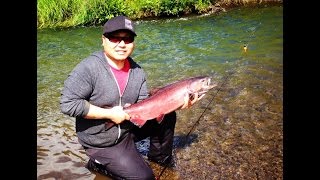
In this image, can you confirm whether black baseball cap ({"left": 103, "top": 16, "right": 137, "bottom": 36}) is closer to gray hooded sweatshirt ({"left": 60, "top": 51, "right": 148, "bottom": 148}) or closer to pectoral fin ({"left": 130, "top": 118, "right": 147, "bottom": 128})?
gray hooded sweatshirt ({"left": 60, "top": 51, "right": 148, "bottom": 148})

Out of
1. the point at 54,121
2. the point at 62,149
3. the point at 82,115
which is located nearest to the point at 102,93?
the point at 82,115

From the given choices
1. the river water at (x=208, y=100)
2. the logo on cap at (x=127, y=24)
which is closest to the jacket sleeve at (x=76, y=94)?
the logo on cap at (x=127, y=24)

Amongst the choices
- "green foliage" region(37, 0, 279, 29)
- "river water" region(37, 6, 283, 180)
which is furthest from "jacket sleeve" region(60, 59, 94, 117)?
"green foliage" region(37, 0, 279, 29)

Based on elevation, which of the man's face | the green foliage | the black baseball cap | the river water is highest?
the green foliage

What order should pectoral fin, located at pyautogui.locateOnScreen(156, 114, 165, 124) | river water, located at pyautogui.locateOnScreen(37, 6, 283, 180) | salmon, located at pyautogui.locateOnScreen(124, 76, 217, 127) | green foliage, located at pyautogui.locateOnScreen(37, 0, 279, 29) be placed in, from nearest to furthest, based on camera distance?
salmon, located at pyautogui.locateOnScreen(124, 76, 217, 127) → pectoral fin, located at pyautogui.locateOnScreen(156, 114, 165, 124) → river water, located at pyautogui.locateOnScreen(37, 6, 283, 180) → green foliage, located at pyautogui.locateOnScreen(37, 0, 279, 29)

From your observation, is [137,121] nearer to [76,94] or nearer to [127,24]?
[76,94]

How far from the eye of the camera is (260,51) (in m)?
11.5

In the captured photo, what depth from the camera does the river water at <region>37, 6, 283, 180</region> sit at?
5199 mm

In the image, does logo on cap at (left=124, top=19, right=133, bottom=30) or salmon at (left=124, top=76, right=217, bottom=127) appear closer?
logo on cap at (left=124, top=19, right=133, bottom=30)

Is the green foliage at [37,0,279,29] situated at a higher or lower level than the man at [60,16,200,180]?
higher

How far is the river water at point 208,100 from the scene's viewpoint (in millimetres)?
5199

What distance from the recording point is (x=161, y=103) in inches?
178

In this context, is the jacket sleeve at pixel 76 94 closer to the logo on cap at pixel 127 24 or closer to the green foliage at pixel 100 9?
the logo on cap at pixel 127 24
